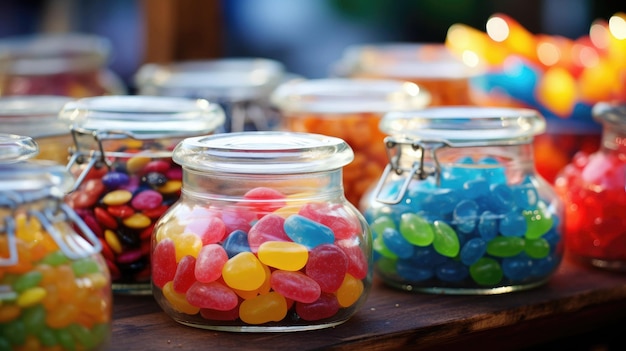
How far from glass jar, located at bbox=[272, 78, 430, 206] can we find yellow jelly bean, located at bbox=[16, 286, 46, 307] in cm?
58

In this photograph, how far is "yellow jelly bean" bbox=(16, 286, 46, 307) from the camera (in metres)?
0.72

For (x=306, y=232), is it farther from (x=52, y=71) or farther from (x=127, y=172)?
(x=52, y=71)

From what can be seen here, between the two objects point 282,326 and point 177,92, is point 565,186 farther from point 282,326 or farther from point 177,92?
point 177,92

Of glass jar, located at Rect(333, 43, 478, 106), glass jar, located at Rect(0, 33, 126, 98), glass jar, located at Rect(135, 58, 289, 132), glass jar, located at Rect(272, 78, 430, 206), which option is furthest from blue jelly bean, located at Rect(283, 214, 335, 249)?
glass jar, located at Rect(0, 33, 126, 98)

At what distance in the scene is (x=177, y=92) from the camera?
152 cm

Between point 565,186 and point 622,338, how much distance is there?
259mm

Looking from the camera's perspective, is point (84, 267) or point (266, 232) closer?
point (84, 267)

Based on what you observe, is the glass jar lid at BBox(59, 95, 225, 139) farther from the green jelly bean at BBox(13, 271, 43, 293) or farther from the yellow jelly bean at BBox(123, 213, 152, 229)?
the green jelly bean at BBox(13, 271, 43, 293)

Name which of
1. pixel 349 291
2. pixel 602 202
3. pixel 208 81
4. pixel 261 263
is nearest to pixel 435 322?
pixel 349 291

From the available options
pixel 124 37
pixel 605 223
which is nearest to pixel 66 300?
pixel 605 223

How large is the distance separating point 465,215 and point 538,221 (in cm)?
10

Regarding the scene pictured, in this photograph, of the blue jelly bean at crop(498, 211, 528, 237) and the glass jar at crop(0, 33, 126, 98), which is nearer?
the blue jelly bean at crop(498, 211, 528, 237)

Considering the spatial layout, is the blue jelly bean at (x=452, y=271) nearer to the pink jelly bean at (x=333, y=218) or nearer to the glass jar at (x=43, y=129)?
the pink jelly bean at (x=333, y=218)

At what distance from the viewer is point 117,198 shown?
3.27 ft
